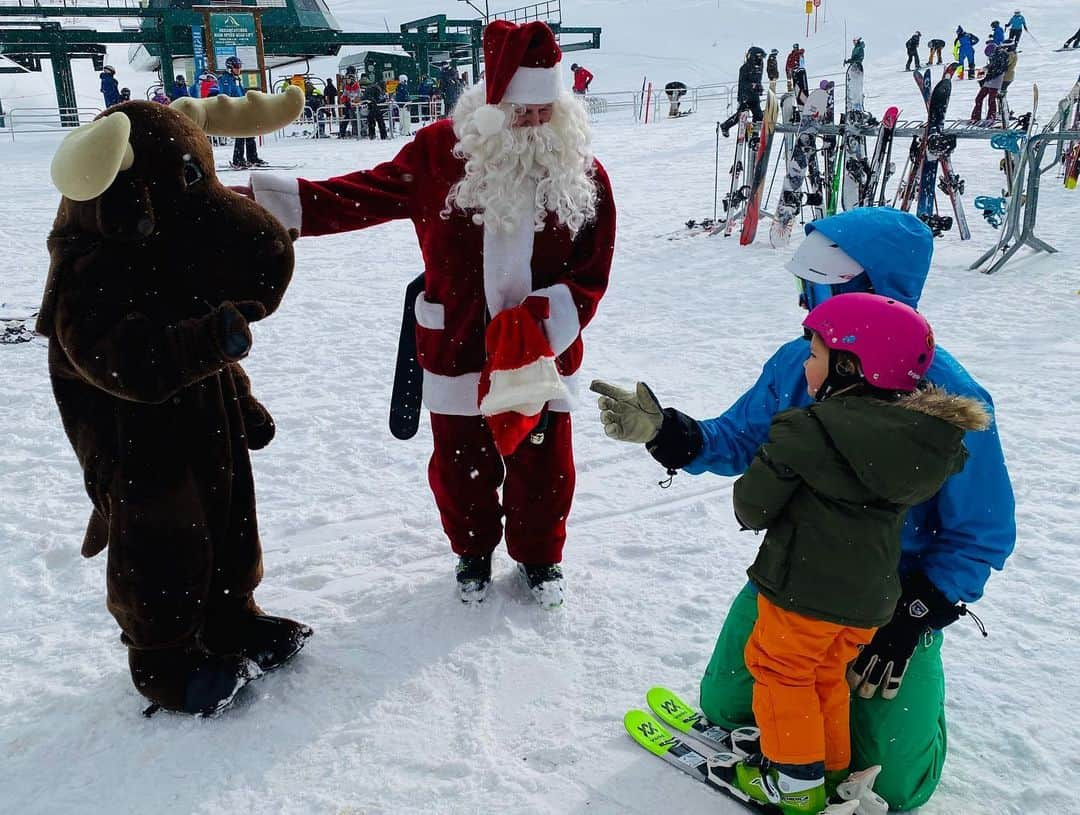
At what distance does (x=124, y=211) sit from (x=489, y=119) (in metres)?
1.02

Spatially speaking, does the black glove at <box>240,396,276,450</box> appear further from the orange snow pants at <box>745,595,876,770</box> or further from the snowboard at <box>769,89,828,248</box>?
the snowboard at <box>769,89,828,248</box>

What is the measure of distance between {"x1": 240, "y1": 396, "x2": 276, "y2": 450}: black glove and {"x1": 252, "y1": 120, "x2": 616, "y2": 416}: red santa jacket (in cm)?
52

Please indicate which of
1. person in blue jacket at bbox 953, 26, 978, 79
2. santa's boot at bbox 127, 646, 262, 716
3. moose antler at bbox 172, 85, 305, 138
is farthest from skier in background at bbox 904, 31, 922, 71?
santa's boot at bbox 127, 646, 262, 716

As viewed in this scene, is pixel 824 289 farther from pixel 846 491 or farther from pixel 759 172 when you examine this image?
pixel 759 172

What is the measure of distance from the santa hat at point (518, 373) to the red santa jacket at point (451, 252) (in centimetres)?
8

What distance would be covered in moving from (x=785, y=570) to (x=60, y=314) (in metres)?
1.76

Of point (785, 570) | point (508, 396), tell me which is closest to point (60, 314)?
point (508, 396)

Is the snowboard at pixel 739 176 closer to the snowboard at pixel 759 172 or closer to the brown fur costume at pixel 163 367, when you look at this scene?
the snowboard at pixel 759 172

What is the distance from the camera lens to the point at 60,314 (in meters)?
1.95

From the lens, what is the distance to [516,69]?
95.2 inches

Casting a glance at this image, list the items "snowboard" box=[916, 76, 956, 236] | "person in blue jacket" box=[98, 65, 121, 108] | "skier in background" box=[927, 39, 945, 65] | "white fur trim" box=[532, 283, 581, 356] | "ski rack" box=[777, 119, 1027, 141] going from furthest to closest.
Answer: "skier in background" box=[927, 39, 945, 65], "person in blue jacket" box=[98, 65, 121, 108], "snowboard" box=[916, 76, 956, 236], "ski rack" box=[777, 119, 1027, 141], "white fur trim" box=[532, 283, 581, 356]

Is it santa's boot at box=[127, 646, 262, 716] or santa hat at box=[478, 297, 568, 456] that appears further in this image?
santa hat at box=[478, 297, 568, 456]

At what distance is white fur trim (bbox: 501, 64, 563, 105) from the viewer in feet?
7.97

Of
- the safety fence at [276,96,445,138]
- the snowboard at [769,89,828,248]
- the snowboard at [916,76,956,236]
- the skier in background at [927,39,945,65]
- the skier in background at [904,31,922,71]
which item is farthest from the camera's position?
the skier in background at [927,39,945,65]
